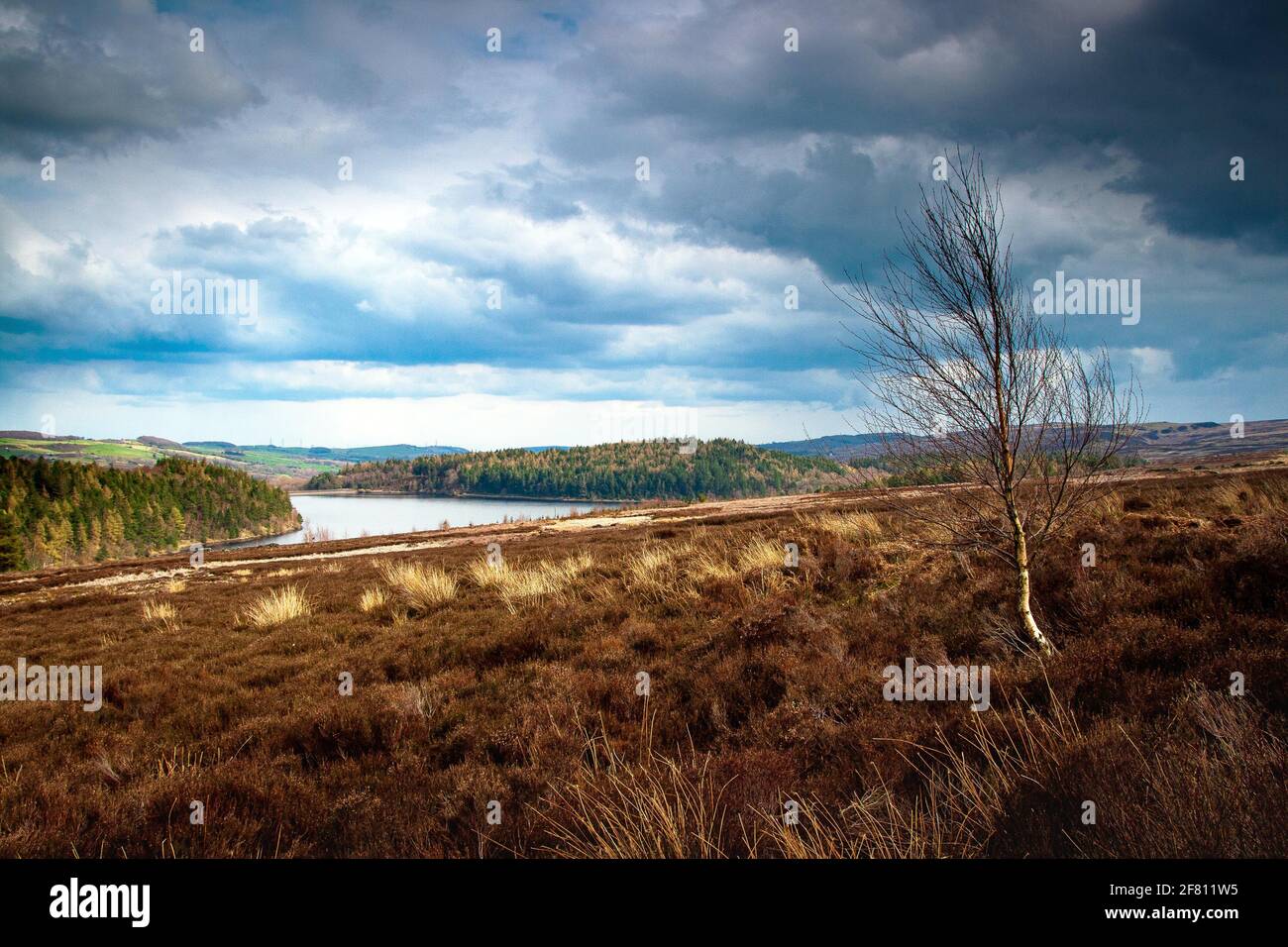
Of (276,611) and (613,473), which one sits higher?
(613,473)

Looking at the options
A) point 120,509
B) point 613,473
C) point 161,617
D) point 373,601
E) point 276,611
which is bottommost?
point 120,509

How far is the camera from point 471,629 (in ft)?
29.9

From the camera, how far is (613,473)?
531 ft

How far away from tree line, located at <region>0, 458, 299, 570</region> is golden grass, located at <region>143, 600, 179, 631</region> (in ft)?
226

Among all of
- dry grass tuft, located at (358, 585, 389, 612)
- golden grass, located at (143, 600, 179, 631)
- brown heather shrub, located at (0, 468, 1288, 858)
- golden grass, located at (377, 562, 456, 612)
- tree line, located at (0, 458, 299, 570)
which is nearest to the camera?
brown heather shrub, located at (0, 468, 1288, 858)

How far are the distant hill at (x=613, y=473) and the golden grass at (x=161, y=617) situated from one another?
13004 cm

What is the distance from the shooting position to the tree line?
250 feet

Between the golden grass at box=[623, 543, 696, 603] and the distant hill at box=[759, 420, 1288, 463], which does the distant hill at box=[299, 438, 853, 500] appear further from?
the golden grass at box=[623, 543, 696, 603]

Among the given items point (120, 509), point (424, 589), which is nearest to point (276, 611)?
point (424, 589)

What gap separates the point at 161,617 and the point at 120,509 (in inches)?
4119

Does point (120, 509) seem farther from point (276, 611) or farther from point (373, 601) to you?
point (373, 601)

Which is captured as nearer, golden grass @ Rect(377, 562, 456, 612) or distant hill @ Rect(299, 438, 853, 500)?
golden grass @ Rect(377, 562, 456, 612)

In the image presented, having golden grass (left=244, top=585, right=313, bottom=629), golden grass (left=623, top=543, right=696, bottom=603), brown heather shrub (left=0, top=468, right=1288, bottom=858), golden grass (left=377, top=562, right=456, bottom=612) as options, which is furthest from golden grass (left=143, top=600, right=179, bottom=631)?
golden grass (left=623, top=543, right=696, bottom=603)
